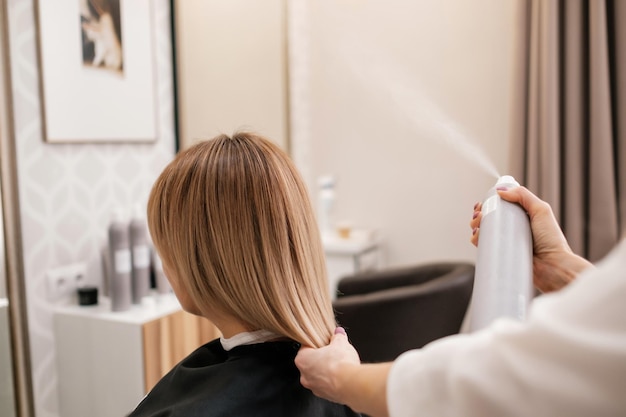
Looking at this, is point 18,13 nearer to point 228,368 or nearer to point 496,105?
point 228,368

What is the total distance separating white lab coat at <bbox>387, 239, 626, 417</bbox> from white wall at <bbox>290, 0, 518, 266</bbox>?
2.27 meters

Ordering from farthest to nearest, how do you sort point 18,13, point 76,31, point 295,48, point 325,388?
1. point 295,48
2. point 76,31
3. point 18,13
4. point 325,388

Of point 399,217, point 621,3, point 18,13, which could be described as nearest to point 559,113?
point 621,3

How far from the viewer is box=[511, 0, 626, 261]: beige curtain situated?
227 cm

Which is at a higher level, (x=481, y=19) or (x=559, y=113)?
(x=481, y=19)

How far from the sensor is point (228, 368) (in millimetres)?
941

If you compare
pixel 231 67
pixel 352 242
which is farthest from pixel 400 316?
pixel 231 67

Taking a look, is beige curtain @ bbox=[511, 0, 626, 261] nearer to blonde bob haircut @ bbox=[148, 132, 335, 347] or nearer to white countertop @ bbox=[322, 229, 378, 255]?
white countertop @ bbox=[322, 229, 378, 255]

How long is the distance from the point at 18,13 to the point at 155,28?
645 millimetres

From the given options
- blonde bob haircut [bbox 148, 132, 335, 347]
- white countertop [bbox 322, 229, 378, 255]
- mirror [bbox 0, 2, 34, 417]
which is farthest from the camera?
white countertop [bbox 322, 229, 378, 255]

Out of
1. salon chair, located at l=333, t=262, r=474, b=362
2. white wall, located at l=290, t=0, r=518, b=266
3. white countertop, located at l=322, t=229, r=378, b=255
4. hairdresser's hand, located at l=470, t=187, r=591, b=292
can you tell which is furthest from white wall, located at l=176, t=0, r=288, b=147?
hairdresser's hand, located at l=470, t=187, r=591, b=292

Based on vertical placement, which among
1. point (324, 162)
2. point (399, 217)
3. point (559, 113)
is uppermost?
point (559, 113)

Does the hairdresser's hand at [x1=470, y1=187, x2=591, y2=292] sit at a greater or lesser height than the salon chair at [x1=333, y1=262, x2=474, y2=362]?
greater

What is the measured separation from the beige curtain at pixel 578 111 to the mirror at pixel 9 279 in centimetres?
195
